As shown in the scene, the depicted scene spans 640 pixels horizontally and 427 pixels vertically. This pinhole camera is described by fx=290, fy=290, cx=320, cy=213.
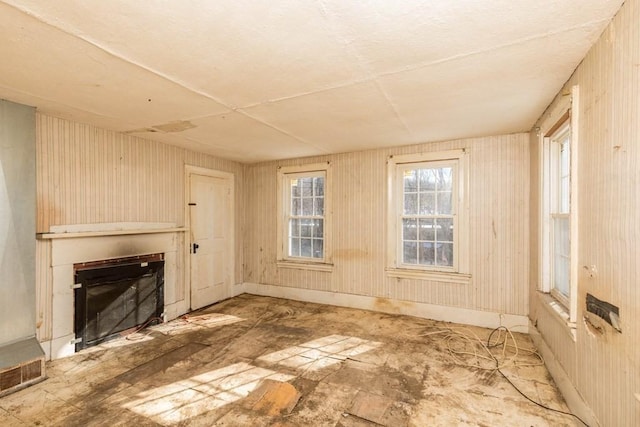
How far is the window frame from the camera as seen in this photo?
478 centimetres

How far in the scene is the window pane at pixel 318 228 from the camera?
4.93 meters

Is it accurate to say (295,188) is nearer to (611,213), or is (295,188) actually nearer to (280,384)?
(280,384)

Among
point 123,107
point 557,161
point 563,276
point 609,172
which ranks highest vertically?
point 123,107

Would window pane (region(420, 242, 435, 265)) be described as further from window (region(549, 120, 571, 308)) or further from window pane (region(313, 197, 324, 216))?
window pane (region(313, 197, 324, 216))

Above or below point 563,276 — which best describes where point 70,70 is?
above

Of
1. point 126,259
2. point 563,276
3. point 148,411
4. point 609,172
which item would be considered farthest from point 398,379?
point 126,259

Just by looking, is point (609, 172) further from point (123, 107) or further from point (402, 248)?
point (123, 107)

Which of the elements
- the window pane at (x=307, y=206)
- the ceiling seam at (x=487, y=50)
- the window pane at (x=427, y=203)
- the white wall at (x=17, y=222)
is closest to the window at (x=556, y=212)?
the ceiling seam at (x=487, y=50)

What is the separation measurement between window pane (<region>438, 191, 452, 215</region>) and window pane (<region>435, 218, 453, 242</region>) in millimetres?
111

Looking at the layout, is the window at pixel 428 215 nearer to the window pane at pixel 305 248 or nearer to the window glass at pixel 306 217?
the window glass at pixel 306 217

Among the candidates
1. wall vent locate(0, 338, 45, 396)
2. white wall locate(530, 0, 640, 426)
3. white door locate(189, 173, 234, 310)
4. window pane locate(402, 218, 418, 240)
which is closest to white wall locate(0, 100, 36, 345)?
wall vent locate(0, 338, 45, 396)

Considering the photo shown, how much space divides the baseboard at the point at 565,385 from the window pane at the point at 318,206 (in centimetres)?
323

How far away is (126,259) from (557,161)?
4.81 metres

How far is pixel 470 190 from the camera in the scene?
3.84 metres
